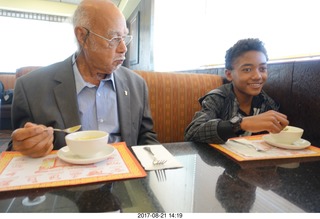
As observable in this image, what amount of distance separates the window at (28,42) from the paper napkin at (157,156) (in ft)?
17.1

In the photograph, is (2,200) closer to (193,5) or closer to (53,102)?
(53,102)

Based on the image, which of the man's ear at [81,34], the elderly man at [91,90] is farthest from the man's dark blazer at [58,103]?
the man's ear at [81,34]

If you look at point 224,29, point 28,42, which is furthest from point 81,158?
point 28,42

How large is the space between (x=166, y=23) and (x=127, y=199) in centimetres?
304

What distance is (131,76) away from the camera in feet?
3.98

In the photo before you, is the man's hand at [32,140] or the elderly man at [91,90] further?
the elderly man at [91,90]

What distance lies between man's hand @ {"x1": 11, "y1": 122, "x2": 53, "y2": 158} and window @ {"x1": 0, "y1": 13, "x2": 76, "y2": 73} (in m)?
5.18

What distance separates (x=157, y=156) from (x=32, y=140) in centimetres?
34

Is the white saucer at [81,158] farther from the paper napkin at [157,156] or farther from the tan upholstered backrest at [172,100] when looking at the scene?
the tan upholstered backrest at [172,100]

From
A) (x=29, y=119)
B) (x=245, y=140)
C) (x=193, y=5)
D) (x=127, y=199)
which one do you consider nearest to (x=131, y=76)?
(x=29, y=119)

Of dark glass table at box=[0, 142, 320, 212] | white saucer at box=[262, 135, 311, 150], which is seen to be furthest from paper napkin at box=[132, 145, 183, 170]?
white saucer at box=[262, 135, 311, 150]

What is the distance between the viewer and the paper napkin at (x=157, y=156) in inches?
23.8

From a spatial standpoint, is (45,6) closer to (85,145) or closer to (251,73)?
(251,73)

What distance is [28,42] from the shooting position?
5.55 metres
